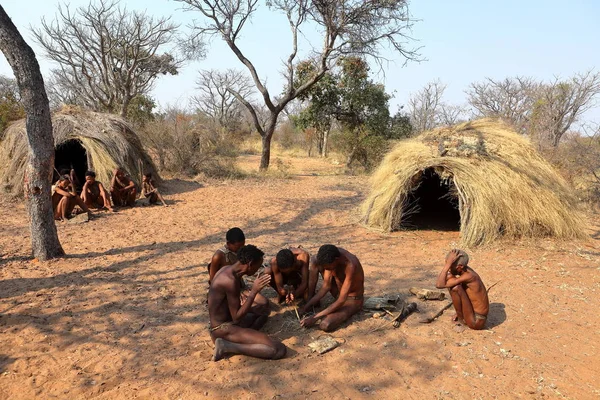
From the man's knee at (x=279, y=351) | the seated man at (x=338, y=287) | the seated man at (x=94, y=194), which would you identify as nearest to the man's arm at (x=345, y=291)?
the seated man at (x=338, y=287)

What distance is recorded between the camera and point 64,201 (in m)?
7.44

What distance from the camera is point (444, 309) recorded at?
418cm

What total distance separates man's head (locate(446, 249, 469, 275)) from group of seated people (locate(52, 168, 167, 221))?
685cm

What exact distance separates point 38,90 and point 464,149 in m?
6.45

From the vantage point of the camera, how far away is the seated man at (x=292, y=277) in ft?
13.0

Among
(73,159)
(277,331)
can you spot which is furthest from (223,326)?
(73,159)

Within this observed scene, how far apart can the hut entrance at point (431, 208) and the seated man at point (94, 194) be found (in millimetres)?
6189

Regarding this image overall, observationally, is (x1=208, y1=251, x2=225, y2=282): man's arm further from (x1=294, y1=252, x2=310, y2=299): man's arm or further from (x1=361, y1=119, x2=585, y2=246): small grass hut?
(x1=361, y1=119, x2=585, y2=246): small grass hut

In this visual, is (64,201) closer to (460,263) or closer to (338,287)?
(338,287)

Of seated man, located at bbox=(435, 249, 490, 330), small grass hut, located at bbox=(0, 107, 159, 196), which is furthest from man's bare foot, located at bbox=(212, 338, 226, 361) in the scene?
small grass hut, located at bbox=(0, 107, 159, 196)

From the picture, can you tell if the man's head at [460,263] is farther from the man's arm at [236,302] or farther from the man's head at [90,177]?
the man's head at [90,177]

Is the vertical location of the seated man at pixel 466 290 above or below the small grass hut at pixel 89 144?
below

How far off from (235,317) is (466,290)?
2185mm

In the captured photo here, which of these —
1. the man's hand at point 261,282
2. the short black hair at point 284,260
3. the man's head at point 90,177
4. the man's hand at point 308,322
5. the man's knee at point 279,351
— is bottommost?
the man's knee at point 279,351
